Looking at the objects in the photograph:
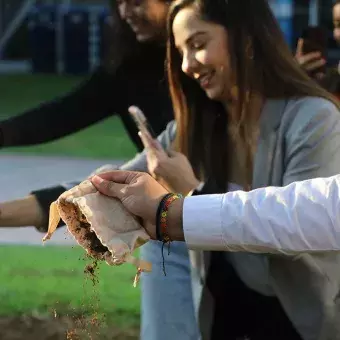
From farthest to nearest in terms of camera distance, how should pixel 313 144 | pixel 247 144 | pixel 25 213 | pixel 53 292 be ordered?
pixel 53 292 → pixel 25 213 → pixel 247 144 → pixel 313 144

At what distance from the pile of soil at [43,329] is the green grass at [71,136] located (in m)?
2.11

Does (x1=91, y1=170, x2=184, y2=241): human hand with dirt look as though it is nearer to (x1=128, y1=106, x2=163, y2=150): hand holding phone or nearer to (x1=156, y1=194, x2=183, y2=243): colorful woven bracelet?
(x1=156, y1=194, x2=183, y2=243): colorful woven bracelet

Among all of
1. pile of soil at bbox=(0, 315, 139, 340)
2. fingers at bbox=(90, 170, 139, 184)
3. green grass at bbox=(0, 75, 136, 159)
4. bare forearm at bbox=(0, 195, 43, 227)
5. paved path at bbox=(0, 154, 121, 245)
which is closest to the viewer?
fingers at bbox=(90, 170, 139, 184)

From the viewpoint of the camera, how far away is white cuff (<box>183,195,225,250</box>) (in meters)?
1.78

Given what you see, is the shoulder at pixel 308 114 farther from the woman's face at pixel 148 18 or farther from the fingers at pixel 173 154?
the woman's face at pixel 148 18

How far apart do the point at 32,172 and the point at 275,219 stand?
7368mm

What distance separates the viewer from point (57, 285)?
18.4 feet

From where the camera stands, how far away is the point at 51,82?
739 inches

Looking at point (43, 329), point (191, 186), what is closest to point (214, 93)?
point (191, 186)

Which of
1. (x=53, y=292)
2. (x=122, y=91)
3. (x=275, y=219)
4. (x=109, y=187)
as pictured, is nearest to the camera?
(x=275, y=219)

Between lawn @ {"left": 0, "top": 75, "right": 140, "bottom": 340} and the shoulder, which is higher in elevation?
the shoulder

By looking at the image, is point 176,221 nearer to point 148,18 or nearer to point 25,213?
point 25,213

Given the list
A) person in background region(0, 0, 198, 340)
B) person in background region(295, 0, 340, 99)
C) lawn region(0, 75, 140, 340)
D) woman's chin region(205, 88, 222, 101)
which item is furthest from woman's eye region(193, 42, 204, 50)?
lawn region(0, 75, 140, 340)

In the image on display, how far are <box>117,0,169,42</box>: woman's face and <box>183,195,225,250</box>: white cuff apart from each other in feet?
5.51
